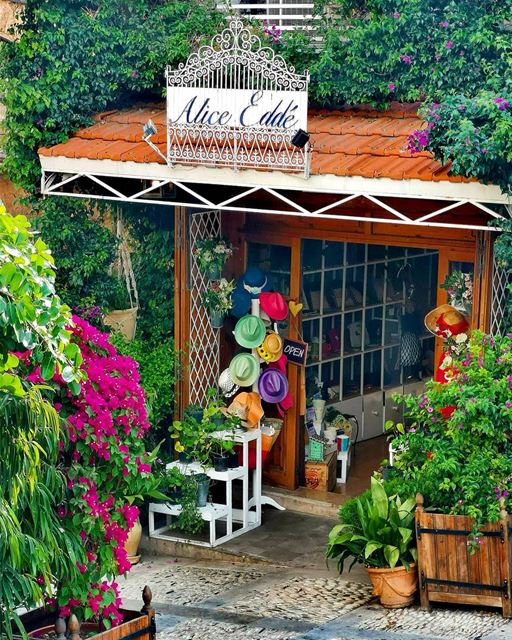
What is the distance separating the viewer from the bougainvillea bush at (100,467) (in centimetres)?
817

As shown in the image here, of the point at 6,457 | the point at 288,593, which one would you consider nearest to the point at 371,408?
the point at 288,593

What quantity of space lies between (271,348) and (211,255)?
1059 mm

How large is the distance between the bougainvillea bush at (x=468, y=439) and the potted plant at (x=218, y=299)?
305 cm

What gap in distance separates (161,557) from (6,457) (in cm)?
604

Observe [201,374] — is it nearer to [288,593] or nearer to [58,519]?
[288,593]

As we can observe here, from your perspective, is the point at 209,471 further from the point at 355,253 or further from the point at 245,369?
the point at 355,253

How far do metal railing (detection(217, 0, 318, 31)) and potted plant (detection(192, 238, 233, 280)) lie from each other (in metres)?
2.12

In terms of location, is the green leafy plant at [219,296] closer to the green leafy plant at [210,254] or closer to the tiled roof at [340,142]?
the green leafy plant at [210,254]

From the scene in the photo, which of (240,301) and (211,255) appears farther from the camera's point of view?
(240,301)

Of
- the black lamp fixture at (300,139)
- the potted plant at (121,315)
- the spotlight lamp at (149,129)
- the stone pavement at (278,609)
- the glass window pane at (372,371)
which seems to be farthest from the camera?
the glass window pane at (372,371)

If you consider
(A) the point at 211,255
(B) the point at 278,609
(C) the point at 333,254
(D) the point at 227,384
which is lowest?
(B) the point at 278,609

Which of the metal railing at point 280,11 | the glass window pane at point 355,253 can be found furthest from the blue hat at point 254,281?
the metal railing at point 280,11

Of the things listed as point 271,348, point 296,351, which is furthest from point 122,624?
point 296,351

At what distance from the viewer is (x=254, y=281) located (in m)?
13.0
